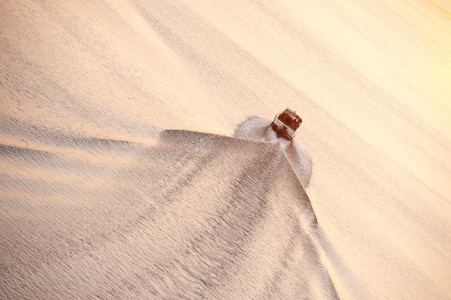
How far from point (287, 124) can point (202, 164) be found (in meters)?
0.68

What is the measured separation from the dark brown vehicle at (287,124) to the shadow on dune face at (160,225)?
29 centimetres

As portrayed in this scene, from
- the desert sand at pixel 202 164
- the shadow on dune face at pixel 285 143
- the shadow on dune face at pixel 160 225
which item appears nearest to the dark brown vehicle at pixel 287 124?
the shadow on dune face at pixel 285 143

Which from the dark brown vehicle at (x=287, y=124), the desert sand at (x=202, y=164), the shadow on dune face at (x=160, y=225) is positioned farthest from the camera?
the dark brown vehicle at (x=287, y=124)

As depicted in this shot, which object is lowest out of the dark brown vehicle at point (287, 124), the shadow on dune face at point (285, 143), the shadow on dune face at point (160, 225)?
the shadow on dune face at point (160, 225)

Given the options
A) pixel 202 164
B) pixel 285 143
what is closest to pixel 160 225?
pixel 202 164

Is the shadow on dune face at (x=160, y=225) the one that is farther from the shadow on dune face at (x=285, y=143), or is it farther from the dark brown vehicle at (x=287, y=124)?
the dark brown vehicle at (x=287, y=124)

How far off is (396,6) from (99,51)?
4360 millimetres

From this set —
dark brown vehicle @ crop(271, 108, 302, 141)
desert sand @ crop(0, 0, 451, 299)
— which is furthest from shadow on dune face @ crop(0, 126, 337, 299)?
dark brown vehicle @ crop(271, 108, 302, 141)

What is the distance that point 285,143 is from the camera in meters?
2.00

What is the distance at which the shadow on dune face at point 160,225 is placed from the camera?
112 centimetres

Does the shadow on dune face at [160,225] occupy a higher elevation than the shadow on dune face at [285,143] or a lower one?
lower

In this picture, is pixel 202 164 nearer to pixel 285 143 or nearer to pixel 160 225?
pixel 160 225

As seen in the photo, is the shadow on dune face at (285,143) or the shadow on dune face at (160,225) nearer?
the shadow on dune face at (160,225)

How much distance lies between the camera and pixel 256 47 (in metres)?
2.65
